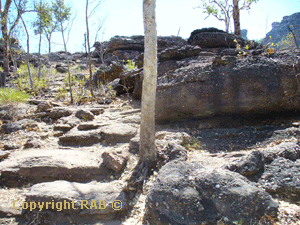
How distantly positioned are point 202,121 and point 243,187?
9.70 feet

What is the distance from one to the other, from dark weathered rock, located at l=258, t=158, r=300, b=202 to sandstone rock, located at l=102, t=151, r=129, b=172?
2.16 m

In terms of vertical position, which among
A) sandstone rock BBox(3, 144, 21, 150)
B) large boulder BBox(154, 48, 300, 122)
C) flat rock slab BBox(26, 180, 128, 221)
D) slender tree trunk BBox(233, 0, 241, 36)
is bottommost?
flat rock slab BBox(26, 180, 128, 221)

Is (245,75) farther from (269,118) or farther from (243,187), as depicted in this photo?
(243,187)

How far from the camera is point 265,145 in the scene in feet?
12.8

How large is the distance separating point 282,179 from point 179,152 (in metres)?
1.64

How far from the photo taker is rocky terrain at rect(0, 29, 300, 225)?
2.40m

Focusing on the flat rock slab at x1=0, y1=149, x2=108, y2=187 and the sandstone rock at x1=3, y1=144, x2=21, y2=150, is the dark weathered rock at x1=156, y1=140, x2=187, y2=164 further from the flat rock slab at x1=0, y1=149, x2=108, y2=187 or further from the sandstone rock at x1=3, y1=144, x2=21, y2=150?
the sandstone rock at x1=3, y1=144, x2=21, y2=150

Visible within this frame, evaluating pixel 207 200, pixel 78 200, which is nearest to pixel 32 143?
pixel 78 200

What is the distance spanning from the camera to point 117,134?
16.1 feet

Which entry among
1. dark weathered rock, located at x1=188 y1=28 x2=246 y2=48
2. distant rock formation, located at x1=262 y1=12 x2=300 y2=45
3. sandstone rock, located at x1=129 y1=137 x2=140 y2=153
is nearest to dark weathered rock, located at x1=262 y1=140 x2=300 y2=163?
sandstone rock, located at x1=129 y1=137 x2=140 y2=153

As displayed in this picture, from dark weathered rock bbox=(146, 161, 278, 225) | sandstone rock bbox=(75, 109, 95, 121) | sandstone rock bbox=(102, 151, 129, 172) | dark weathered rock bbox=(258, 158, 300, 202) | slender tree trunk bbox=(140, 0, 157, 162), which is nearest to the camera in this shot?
dark weathered rock bbox=(146, 161, 278, 225)

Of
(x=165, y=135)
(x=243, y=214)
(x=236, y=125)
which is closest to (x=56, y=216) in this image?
(x=243, y=214)

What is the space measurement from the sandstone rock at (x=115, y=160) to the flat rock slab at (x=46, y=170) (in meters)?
0.14

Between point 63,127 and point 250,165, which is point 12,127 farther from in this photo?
point 250,165
